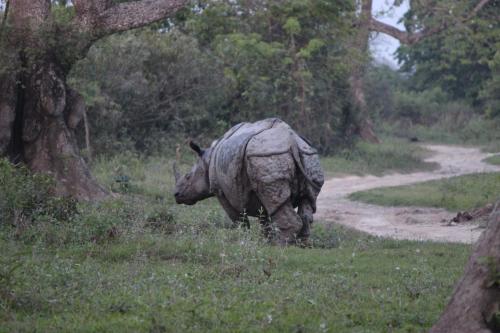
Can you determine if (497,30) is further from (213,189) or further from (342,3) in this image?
(213,189)

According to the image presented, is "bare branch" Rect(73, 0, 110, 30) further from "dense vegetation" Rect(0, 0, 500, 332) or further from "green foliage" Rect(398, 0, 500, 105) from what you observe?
"green foliage" Rect(398, 0, 500, 105)

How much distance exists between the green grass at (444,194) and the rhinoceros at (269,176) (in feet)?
19.9

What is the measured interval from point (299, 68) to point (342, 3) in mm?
2065

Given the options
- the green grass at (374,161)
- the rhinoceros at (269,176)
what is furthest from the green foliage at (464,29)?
the rhinoceros at (269,176)

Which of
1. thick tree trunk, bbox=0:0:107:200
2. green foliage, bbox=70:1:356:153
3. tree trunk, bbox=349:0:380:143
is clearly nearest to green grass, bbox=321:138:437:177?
green foliage, bbox=70:1:356:153

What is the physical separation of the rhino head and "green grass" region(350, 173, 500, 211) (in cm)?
587

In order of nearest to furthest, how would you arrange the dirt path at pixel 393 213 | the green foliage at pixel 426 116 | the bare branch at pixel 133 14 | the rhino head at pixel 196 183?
the rhino head at pixel 196 183 → the bare branch at pixel 133 14 → the dirt path at pixel 393 213 → the green foliage at pixel 426 116

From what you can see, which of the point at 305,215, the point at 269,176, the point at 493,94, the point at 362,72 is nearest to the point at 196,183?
the point at 305,215

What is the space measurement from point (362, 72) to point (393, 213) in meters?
14.5

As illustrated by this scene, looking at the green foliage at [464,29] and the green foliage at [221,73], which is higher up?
A: the green foliage at [464,29]

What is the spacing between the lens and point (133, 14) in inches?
486

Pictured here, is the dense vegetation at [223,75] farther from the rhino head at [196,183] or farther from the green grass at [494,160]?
the rhino head at [196,183]

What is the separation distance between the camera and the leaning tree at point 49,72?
12.0 m

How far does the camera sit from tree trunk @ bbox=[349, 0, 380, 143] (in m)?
26.6
